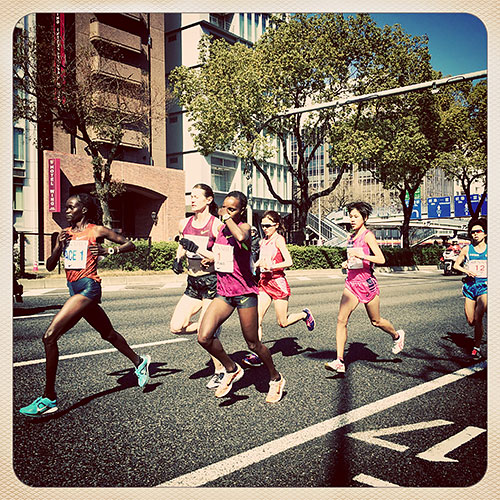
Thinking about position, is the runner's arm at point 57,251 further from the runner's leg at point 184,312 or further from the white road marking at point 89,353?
the white road marking at point 89,353

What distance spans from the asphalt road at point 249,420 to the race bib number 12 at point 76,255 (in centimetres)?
37

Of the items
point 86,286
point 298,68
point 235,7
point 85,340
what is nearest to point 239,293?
point 86,286

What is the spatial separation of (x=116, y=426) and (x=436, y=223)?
3.10 m

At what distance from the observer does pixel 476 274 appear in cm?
346

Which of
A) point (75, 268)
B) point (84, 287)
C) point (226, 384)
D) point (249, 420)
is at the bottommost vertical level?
point (249, 420)

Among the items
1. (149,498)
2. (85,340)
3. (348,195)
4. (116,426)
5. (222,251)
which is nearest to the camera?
(149,498)

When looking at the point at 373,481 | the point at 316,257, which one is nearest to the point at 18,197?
the point at 373,481

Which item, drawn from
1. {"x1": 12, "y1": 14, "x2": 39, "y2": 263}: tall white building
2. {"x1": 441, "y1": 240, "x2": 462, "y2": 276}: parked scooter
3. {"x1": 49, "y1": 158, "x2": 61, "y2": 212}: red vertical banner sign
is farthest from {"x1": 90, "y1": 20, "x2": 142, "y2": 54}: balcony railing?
{"x1": 441, "y1": 240, "x2": 462, "y2": 276}: parked scooter

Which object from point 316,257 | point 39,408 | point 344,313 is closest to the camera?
point 39,408

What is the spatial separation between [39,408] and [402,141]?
365cm

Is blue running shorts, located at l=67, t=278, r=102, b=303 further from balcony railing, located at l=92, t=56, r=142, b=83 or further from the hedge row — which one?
balcony railing, located at l=92, t=56, r=142, b=83

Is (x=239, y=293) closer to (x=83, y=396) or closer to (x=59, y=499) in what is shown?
(x=83, y=396)

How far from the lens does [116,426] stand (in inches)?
105

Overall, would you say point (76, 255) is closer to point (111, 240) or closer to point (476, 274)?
point (111, 240)
